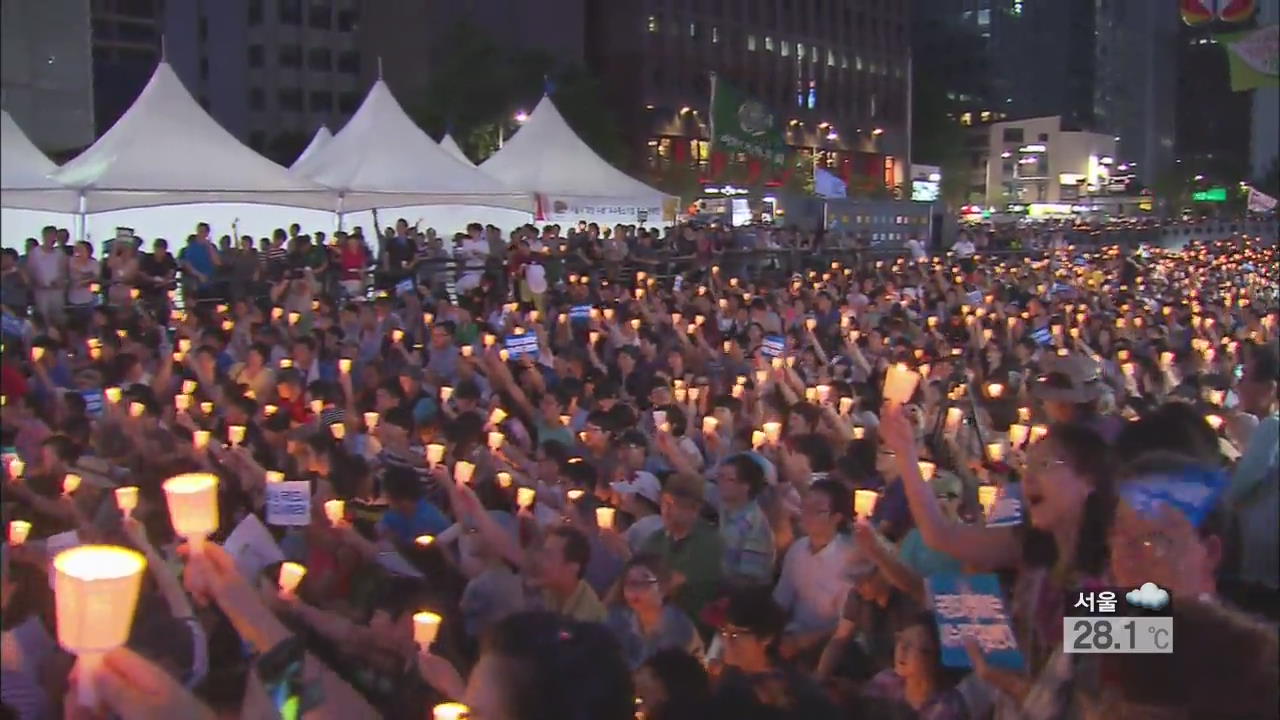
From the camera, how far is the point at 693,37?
74000mm

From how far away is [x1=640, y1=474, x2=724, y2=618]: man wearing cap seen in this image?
4.83m

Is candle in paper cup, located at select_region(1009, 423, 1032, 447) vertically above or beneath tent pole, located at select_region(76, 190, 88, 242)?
beneath

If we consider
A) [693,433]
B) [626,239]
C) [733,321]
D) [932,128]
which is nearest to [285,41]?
[932,128]

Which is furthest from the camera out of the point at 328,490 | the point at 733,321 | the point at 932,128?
the point at 932,128

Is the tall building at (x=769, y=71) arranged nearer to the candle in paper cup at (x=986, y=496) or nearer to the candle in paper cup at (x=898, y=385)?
the candle in paper cup at (x=986, y=496)

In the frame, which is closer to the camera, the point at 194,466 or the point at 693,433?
the point at 194,466

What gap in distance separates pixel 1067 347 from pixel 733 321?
10.6 ft

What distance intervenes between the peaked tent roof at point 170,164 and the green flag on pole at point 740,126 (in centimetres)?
958

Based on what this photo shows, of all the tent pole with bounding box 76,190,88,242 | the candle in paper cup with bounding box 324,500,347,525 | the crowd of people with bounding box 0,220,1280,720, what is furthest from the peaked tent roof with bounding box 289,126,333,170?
the candle in paper cup with bounding box 324,500,347,525

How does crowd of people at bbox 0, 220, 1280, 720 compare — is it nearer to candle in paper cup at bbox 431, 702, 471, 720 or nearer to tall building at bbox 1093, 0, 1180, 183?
candle in paper cup at bbox 431, 702, 471, 720

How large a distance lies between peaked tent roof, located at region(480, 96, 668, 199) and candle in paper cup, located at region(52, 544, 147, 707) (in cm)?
1915

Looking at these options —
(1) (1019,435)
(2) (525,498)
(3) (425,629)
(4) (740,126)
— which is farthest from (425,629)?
(4) (740,126)

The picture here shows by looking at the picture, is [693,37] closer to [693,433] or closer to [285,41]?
[285,41]

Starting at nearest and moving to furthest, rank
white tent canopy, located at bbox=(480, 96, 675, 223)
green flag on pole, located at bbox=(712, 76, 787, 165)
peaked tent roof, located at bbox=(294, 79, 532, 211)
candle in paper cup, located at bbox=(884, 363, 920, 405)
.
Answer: candle in paper cup, located at bbox=(884, 363, 920, 405) → peaked tent roof, located at bbox=(294, 79, 532, 211) → white tent canopy, located at bbox=(480, 96, 675, 223) → green flag on pole, located at bbox=(712, 76, 787, 165)
